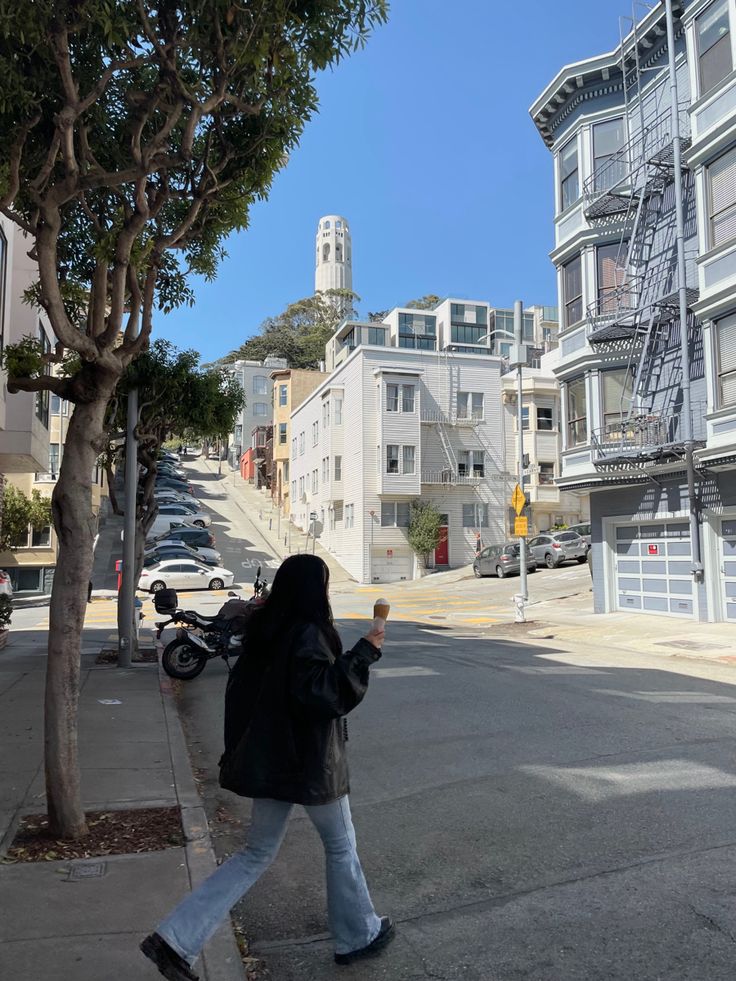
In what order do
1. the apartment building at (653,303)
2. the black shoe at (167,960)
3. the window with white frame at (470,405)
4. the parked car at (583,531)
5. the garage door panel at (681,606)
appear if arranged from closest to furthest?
the black shoe at (167,960), the apartment building at (653,303), the garage door panel at (681,606), the parked car at (583,531), the window with white frame at (470,405)

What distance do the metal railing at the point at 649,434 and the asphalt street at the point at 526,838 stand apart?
9.50m

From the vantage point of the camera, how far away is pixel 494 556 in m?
37.7

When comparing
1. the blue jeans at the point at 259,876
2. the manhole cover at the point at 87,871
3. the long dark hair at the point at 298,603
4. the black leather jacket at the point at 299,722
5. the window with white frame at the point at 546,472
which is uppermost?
the window with white frame at the point at 546,472

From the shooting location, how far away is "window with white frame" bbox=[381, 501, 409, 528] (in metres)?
42.5

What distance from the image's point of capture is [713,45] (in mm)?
18672

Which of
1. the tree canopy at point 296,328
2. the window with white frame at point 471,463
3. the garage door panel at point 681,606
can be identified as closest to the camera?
the garage door panel at point 681,606

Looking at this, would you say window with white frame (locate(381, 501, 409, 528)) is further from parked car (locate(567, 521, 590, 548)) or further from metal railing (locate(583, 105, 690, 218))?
metal railing (locate(583, 105, 690, 218))

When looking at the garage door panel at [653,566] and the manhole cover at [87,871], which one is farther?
the garage door panel at [653,566]

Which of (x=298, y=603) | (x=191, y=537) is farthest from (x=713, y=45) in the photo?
(x=191, y=537)

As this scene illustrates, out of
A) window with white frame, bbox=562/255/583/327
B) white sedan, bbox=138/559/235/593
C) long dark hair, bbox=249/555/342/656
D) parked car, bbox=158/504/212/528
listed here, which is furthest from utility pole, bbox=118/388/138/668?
parked car, bbox=158/504/212/528

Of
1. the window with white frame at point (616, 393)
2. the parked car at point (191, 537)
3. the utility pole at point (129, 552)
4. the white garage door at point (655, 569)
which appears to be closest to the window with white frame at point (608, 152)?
the window with white frame at point (616, 393)

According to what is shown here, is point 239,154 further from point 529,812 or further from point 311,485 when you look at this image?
point 311,485

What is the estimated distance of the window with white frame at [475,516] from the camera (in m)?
44.4

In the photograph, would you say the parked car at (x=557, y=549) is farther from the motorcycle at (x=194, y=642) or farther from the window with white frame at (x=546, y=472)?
the motorcycle at (x=194, y=642)
